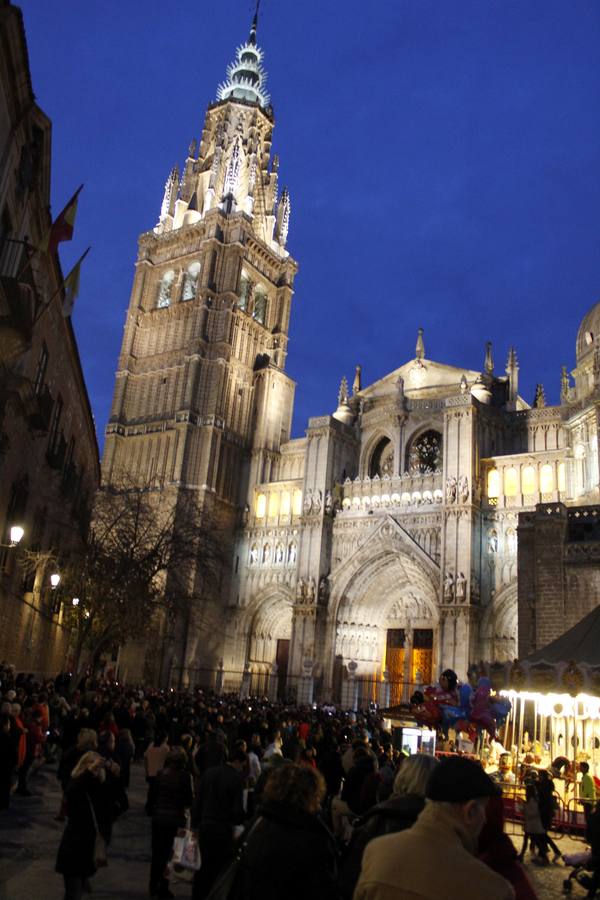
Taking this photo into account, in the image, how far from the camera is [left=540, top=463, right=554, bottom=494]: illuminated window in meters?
38.9

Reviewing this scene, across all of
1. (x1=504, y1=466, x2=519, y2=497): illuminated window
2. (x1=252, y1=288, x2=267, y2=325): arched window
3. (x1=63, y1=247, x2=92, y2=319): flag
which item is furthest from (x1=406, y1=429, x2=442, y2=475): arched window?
(x1=63, y1=247, x2=92, y2=319): flag

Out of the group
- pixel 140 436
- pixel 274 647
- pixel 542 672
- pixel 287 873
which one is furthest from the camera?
pixel 140 436

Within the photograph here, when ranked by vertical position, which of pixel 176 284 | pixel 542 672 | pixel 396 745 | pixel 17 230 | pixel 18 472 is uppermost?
pixel 176 284

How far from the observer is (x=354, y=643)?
43.6 metres

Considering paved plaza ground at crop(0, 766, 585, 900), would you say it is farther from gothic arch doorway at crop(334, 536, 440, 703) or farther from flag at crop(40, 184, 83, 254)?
gothic arch doorway at crop(334, 536, 440, 703)

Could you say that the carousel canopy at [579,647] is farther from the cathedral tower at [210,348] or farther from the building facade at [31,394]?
the cathedral tower at [210,348]

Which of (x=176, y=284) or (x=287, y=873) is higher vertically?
(x=176, y=284)

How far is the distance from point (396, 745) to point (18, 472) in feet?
35.8

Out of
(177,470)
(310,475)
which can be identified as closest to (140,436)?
(177,470)

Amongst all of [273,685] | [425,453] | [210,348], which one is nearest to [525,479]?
[425,453]

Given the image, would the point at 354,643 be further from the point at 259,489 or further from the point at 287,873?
the point at 287,873

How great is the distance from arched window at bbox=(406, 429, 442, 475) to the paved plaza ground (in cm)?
3307

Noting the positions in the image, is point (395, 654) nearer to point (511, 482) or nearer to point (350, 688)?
point (350, 688)

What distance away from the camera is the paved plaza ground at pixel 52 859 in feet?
23.0
